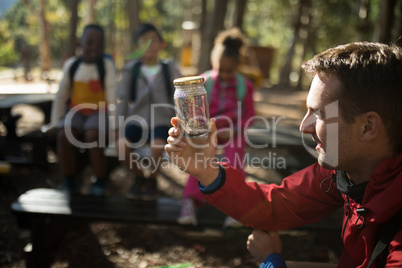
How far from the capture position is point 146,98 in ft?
14.5

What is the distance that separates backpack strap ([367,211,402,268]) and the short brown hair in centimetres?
32

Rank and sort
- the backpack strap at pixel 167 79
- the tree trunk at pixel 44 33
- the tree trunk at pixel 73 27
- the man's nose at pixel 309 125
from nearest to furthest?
the man's nose at pixel 309 125, the backpack strap at pixel 167 79, the tree trunk at pixel 73 27, the tree trunk at pixel 44 33

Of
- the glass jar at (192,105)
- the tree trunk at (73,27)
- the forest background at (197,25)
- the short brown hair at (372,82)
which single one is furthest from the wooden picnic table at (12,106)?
the short brown hair at (372,82)

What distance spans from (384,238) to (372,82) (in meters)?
0.63

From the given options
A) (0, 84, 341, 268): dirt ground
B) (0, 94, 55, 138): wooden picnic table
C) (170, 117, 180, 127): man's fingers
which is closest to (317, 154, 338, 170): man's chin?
(170, 117, 180, 127): man's fingers

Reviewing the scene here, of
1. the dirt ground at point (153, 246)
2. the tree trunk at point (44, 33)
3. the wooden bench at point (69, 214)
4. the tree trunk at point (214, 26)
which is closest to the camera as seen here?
the wooden bench at point (69, 214)

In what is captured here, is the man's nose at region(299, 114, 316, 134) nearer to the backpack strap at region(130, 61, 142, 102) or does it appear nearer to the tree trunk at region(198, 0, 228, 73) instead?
the backpack strap at region(130, 61, 142, 102)

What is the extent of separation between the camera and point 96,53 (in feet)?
14.6

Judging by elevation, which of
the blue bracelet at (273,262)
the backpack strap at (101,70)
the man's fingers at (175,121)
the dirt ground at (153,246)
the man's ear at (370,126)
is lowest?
the dirt ground at (153,246)

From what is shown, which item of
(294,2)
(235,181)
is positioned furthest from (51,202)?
(294,2)

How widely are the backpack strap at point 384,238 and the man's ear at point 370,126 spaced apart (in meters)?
0.33

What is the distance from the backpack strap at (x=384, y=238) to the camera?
1.45 meters

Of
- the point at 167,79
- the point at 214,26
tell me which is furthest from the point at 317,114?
the point at 214,26

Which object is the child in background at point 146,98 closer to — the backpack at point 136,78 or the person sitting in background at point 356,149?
the backpack at point 136,78
